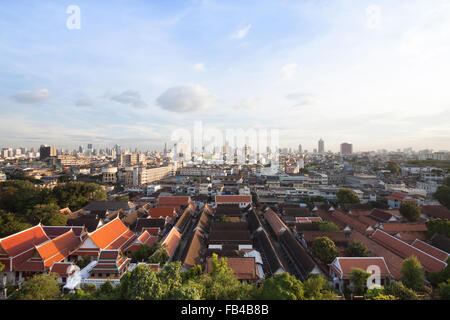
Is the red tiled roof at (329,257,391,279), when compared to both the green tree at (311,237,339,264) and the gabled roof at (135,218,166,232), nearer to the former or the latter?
the green tree at (311,237,339,264)

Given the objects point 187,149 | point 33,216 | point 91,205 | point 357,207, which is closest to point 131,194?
point 91,205

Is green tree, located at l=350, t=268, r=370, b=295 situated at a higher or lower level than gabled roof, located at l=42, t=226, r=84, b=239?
lower

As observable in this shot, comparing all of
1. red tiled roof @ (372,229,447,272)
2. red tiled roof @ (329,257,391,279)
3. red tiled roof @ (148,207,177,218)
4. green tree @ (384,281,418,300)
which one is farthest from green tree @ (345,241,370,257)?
red tiled roof @ (148,207,177,218)

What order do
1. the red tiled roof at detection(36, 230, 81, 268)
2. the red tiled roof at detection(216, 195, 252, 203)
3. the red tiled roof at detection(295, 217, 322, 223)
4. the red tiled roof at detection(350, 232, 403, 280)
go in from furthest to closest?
the red tiled roof at detection(216, 195, 252, 203)
the red tiled roof at detection(295, 217, 322, 223)
the red tiled roof at detection(36, 230, 81, 268)
the red tiled roof at detection(350, 232, 403, 280)

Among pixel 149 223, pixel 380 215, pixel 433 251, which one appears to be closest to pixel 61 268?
pixel 149 223

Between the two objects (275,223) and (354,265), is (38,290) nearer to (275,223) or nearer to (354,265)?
(354,265)

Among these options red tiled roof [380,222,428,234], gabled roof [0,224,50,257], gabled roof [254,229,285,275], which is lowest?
gabled roof [254,229,285,275]
